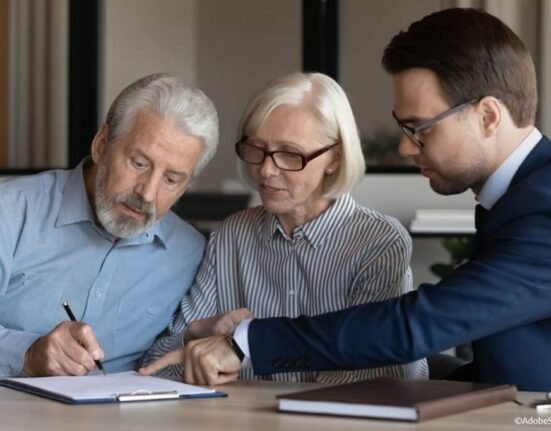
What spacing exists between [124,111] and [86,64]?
10.4 feet

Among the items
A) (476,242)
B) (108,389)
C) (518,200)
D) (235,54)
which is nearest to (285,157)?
(476,242)

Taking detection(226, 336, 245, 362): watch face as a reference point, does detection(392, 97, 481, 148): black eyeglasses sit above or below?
above

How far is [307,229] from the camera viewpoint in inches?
99.4

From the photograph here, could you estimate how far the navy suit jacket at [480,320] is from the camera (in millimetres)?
1985

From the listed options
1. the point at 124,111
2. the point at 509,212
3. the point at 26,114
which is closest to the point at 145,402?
the point at 509,212

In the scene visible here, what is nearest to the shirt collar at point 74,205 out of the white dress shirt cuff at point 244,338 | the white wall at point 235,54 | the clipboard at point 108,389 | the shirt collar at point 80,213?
the shirt collar at point 80,213

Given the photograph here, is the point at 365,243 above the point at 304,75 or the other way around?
the other way around

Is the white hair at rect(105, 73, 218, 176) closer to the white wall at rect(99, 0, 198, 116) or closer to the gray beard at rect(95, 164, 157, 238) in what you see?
the gray beard at rect(95, 164, 157, 238)

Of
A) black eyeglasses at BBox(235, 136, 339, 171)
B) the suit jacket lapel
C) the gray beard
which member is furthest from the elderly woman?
the suit jacket lapel

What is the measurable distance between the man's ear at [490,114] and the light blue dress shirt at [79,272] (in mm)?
855

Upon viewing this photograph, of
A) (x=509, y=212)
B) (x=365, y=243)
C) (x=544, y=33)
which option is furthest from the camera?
(x=544, y=33)

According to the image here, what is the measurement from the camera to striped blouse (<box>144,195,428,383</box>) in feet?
7.97

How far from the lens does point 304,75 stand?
2541mm

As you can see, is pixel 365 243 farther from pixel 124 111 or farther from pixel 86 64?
pixel 86 64
